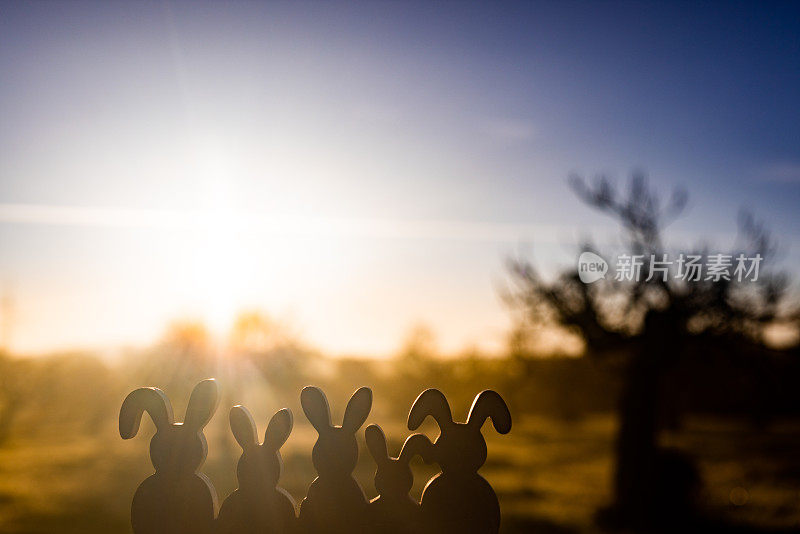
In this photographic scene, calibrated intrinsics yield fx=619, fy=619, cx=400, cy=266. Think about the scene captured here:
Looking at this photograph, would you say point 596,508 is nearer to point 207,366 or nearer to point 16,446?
point 207,366

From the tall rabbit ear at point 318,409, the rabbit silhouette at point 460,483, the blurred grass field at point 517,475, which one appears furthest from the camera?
the blurred grass field at point 517,475

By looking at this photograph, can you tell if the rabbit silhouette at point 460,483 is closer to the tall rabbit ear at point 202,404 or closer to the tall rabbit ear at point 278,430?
the tall rabbit ear at point 278,430

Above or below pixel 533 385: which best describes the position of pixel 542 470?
below

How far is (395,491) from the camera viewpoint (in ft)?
7.97

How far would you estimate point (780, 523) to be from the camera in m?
12.9

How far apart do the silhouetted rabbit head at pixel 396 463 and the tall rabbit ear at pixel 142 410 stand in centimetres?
85

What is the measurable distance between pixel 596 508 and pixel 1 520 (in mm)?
12211

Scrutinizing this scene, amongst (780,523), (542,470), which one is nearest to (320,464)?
(780,523)

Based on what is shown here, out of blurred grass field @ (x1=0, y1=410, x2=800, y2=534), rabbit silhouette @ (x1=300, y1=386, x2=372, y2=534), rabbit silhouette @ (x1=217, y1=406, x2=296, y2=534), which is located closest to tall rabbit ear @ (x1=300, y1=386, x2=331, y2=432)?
rabbit silhouette @ (x1=300, y1=386, x2=372, y2=534)

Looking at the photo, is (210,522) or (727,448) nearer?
(210,522)

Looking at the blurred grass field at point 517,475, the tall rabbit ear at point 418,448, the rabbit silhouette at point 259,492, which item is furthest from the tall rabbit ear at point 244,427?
the blurred grass field at point 517,475

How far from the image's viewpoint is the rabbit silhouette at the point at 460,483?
240 cm

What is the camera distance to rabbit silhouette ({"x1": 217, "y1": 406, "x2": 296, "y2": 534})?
243 centimetres

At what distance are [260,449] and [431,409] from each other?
70 cm
